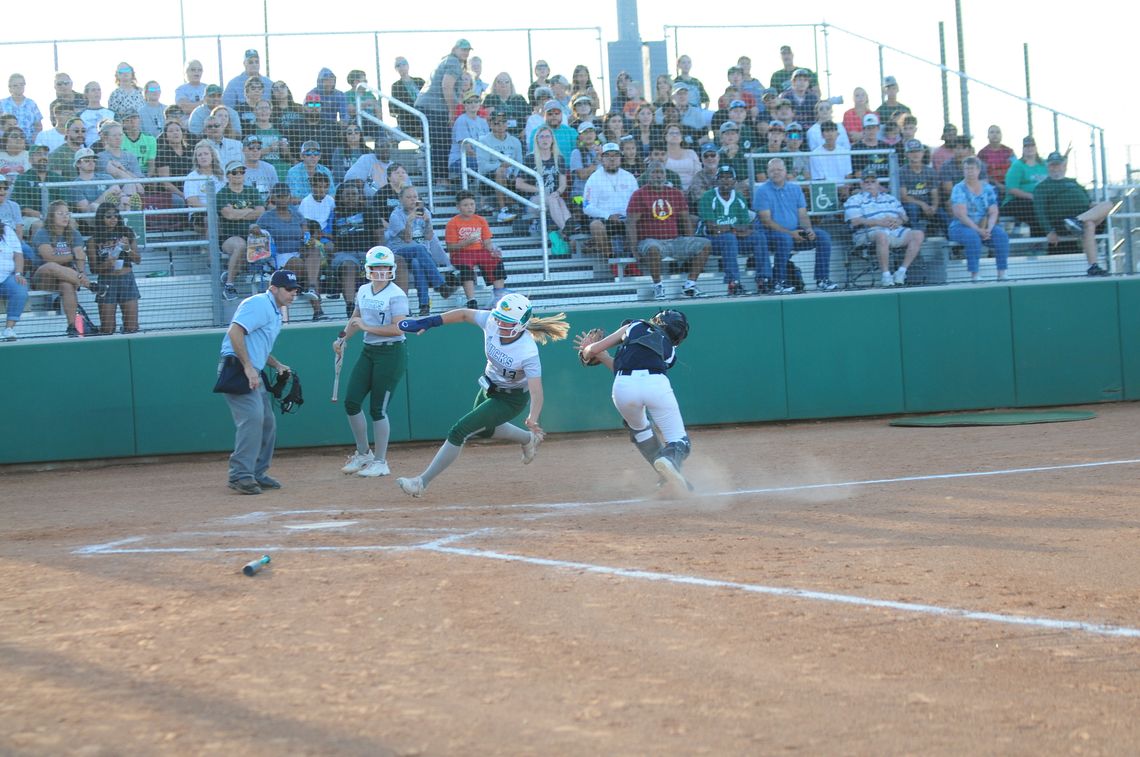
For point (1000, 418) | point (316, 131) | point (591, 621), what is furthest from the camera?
point (316, 131)

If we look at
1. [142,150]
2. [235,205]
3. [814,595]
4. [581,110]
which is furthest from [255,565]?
[581,110]

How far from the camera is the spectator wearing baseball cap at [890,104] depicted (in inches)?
690

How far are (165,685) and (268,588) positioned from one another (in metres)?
1.67

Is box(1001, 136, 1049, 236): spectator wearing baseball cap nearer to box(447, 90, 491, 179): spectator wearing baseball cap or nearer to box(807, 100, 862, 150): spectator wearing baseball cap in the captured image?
box(807, 100, 862, 150): spectator wearing baseball cap

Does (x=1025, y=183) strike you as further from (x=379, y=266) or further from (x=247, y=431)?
(x=247, y=431)

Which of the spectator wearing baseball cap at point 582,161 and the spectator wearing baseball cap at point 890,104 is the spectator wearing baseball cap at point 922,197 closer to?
the spectator wearing baseball cap at point 890,104

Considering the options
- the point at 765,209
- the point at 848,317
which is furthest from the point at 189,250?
the point at 848,317

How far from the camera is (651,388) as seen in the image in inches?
367

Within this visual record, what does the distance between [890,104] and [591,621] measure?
14.1 metres

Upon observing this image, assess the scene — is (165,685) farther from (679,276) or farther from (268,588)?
(679,276)

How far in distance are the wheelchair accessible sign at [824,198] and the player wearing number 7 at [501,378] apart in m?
7.38

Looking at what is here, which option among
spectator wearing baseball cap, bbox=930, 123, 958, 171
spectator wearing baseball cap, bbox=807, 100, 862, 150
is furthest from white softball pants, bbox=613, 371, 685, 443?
spectator wearing baseball cap, bbox=930, 123, 958, 171

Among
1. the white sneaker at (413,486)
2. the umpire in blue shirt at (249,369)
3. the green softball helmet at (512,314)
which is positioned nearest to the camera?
the green softball helmet at (512,314)

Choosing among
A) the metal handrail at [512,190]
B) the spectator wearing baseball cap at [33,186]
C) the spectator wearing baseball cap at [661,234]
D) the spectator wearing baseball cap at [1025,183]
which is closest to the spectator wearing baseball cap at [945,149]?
the spectator wearing baseball cap at [1025,183]
